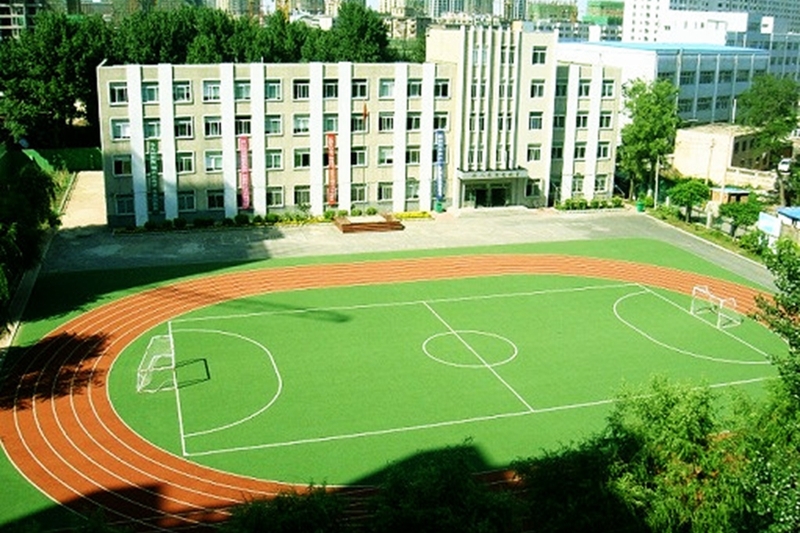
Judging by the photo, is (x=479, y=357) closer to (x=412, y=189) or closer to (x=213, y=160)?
(x=412, y=189)

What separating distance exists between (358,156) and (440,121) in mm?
6001

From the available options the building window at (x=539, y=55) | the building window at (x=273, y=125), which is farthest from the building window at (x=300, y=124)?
the building window at (x=539, y=55)

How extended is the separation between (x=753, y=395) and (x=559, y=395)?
23.3 ft

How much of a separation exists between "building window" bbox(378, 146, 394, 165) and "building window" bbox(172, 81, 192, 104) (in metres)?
12.3

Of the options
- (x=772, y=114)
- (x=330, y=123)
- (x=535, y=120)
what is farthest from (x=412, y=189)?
(x=772, y=114)

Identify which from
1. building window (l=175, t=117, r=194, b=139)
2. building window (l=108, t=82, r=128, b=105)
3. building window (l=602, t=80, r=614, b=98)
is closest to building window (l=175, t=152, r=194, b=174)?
building window (l=175, t=117, r=194, b=139)

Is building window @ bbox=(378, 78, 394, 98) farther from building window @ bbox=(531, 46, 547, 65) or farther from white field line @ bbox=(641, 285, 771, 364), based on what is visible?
white field line @ bbox=(641, 285, 771, 364)

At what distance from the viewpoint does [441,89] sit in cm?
5531

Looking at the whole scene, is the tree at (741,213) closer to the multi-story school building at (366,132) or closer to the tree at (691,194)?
the tree at (691,194)

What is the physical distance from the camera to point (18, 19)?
138 m

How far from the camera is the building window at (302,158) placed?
53219mm

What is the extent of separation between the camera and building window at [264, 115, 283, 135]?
5209 centimetres

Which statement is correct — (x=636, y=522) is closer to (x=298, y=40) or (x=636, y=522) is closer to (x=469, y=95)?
(x=469, y=95)

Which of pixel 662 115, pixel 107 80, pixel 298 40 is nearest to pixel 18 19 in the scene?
pixel 298 40
